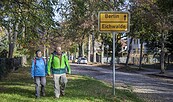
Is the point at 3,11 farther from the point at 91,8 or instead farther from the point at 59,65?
the point at 91,8

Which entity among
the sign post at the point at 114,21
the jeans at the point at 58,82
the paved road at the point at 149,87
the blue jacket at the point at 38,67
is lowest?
the paved road at the point at 149,87

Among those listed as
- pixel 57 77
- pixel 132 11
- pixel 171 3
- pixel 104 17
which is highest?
pixel 132 11

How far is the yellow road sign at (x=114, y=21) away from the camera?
1468 cm

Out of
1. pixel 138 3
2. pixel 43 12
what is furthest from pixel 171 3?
pixel 138 3

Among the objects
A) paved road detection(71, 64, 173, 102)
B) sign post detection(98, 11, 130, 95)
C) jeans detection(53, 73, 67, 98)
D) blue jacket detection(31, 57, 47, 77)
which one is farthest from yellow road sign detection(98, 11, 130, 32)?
paved road detection(71, 64, 173, 102)

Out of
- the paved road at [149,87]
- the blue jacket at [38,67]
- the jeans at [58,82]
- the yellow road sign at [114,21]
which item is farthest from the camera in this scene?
the paved road at [149,87]

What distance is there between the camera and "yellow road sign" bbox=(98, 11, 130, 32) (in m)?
14.7

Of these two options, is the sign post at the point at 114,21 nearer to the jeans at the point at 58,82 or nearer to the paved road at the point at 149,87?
the jeans at the point at 58,82

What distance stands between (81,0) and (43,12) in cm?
167

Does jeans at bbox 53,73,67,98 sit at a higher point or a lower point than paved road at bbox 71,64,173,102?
higher

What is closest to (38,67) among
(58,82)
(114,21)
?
(58,82)

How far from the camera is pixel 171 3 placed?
61.5 ft

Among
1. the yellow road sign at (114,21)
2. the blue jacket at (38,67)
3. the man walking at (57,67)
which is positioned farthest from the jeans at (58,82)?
the yellow road sign at (114,21)

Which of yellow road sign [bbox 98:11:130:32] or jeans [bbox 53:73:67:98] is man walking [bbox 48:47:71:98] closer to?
jeans [bbox 53:73:67:98]
